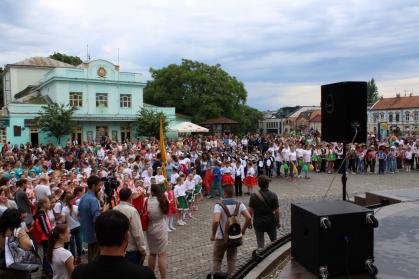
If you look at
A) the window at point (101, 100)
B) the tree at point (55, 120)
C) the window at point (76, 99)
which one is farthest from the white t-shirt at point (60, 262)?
the window at point (101, 100)

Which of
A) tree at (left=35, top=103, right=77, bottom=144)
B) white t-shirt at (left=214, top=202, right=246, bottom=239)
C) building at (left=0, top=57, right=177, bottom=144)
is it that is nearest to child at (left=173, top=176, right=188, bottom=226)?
white t-shirt at (left=214, top=202, right=246, bottom=239)

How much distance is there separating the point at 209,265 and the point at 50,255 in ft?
11.6

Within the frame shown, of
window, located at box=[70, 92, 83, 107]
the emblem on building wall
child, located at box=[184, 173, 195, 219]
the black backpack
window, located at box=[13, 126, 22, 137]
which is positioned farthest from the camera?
the emblem on building wall

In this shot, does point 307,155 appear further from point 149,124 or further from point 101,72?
point 101,72

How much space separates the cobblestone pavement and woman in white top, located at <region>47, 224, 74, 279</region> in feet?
8.45

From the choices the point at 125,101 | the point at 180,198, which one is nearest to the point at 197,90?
the point at 125,101

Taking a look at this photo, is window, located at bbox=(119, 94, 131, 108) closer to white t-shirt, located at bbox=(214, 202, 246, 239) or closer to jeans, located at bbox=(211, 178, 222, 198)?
jeans, located at bbox=(211, 178, 222, 198)

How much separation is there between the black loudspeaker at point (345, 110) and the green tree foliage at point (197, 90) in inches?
1668

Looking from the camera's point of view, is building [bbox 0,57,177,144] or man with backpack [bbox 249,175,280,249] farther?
building [bbox 0,57,177,144]

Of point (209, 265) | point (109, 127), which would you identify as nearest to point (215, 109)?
point (109, 127)

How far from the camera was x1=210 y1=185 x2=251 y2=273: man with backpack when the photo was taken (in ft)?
20.2

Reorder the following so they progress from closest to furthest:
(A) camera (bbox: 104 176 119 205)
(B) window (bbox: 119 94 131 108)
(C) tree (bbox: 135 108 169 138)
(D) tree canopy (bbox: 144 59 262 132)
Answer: (A) camera (bbox: 104 176 119 205)
(C) tree (bbox: 135 108 169 138)
(B) window (bbox: 119 94 131 108)
(D) tree canopy (bbox: 144 59 262 132)

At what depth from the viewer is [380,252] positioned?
4871 millimetres

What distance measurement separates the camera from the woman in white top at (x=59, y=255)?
16.9 ft
